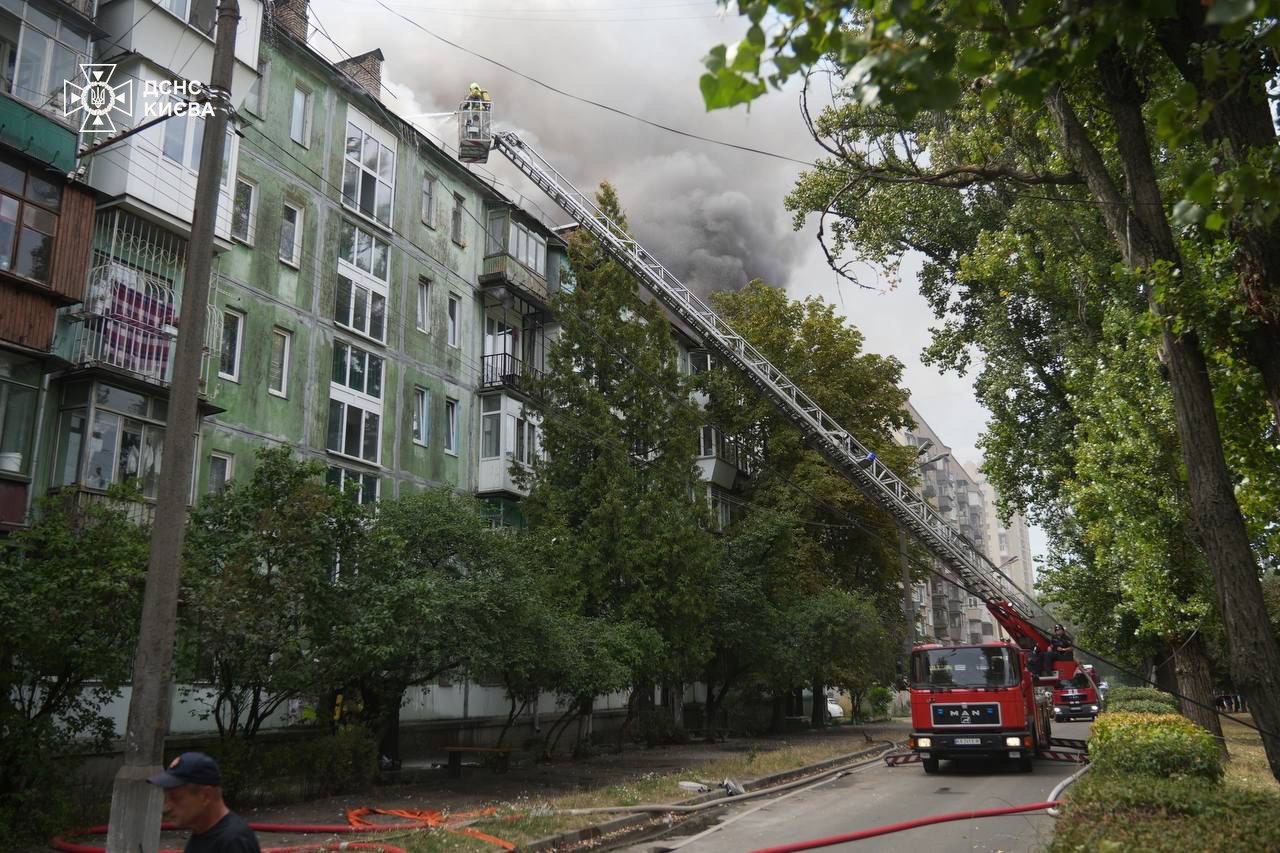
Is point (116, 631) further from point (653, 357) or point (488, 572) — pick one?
point (653, 357)

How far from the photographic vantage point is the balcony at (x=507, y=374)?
29.7m

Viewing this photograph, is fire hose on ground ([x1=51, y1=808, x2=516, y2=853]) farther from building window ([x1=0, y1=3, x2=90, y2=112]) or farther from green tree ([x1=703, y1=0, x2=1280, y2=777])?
building window ([x1=0, y1=3, x2=90, y2=112])

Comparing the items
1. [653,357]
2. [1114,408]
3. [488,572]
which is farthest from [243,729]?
[1114,408]

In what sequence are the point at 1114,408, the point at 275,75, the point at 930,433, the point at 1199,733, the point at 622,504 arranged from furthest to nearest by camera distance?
1. the point at 930,433
2. the point at 622,504
3. the point at 275,75
4. the point at 1114,408
5. the point at 1199,733

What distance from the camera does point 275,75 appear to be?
79.2ft

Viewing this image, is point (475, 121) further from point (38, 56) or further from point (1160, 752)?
point (1160, 752)

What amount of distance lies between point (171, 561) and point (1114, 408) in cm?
1847

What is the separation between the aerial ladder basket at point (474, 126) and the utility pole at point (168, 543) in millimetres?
17375

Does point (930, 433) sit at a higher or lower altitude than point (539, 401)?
higher

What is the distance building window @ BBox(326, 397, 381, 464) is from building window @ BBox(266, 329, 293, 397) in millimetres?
1577

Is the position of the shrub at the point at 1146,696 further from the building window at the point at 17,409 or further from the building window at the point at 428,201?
the building window at the point at 17,409

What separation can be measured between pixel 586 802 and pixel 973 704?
8.72m

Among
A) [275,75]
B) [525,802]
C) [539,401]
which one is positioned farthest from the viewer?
[539,401]

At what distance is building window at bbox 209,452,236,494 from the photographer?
20.8 metres
